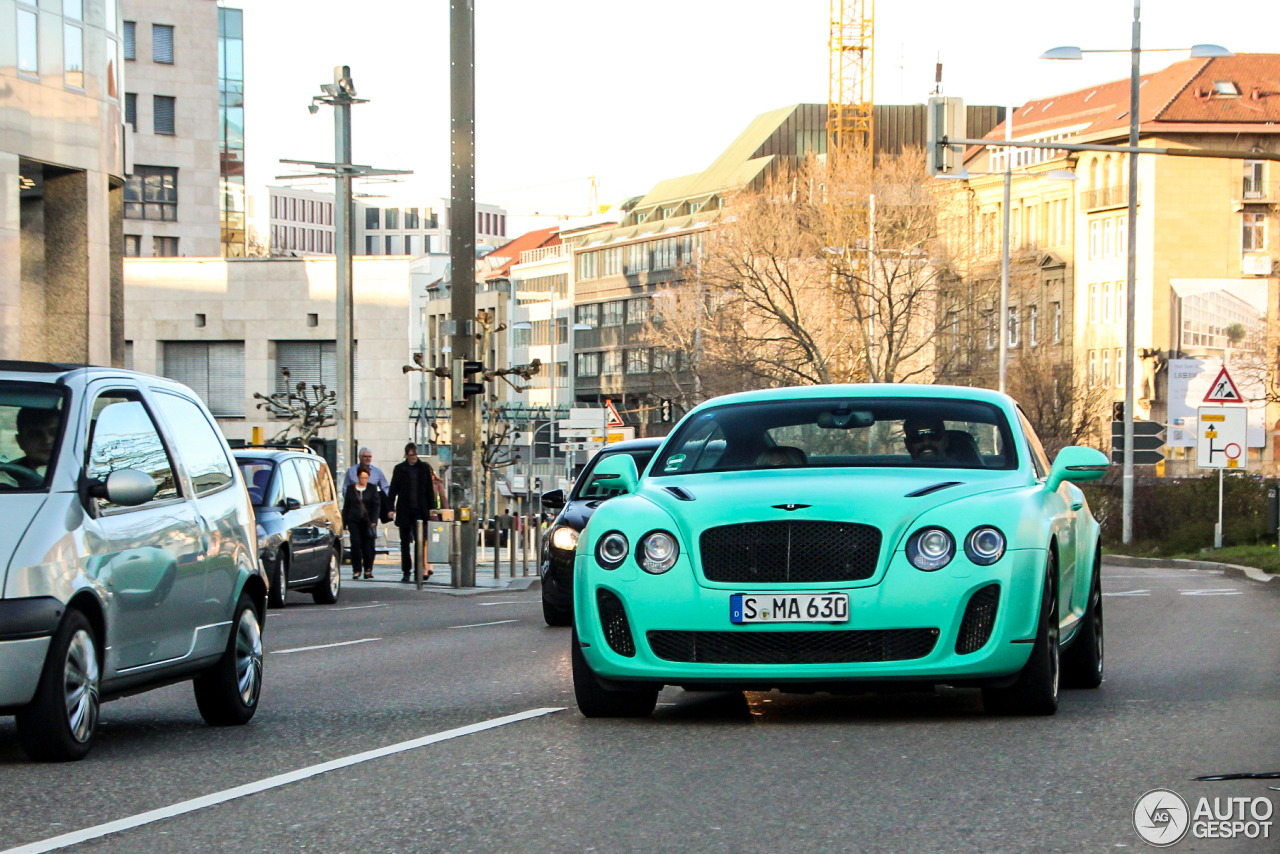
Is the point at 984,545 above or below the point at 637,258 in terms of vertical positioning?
below

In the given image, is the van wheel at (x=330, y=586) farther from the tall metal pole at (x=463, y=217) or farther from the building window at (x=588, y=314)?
the building window at (x=588, y=314)

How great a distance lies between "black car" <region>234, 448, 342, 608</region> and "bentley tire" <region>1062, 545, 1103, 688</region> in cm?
1182

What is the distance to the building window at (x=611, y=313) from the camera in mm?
134500

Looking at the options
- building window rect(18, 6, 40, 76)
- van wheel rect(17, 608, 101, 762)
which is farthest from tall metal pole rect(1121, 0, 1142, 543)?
van wheel rect(17, 608, 101, 762)

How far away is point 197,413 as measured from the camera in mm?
10336

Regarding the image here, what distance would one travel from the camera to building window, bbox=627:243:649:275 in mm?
132000

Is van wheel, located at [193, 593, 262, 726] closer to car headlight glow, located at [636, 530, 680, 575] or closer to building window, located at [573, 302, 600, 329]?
car headlight glow, located at [636, 530, 680, 575]

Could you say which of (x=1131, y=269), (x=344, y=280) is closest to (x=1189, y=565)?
(x=1131, y=269)

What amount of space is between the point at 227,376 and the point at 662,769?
193ft

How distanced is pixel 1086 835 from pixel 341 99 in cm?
4032

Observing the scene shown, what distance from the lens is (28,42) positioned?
3019 cm

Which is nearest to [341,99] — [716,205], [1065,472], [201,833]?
[1065,472]

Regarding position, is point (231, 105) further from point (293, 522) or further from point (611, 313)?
point (293, 522)

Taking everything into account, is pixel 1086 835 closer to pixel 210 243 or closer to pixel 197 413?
pixel 197 413
